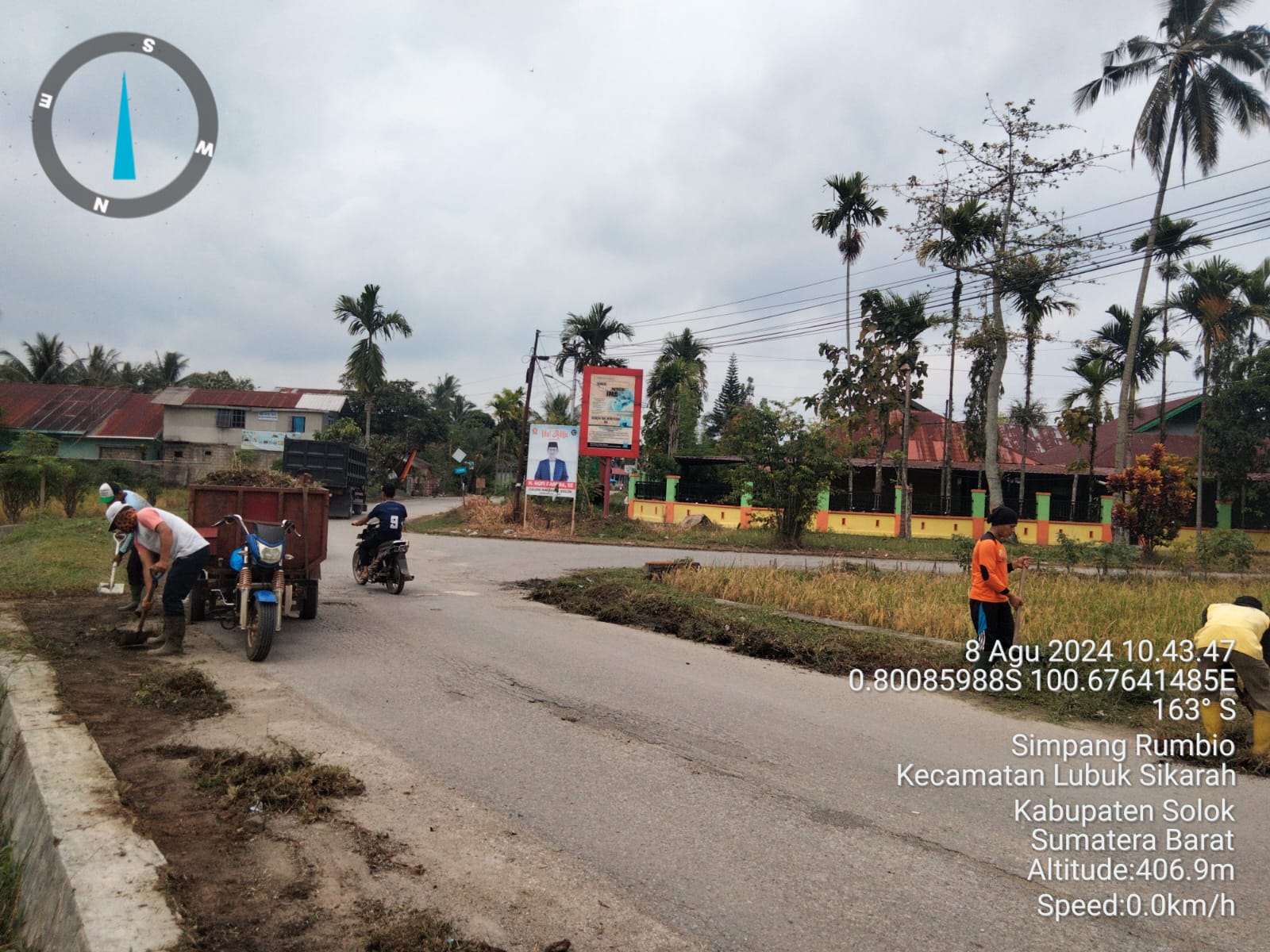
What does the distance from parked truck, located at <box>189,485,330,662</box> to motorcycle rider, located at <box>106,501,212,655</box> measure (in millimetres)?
592

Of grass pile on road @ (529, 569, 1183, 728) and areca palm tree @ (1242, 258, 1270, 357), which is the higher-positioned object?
areca palm tree @ (1242, 258, 1270, 357)

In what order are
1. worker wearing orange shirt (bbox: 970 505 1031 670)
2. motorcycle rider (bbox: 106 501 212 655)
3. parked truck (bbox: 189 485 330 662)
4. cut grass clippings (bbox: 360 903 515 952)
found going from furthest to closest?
parked truck (bbox: 189 485 330 662)
motorcycle rider (bbox: 106 501 212 655)
worker wearing orange shirt (bbox: 970 505 1031 670)
cut grass clippings (bbox: 360 903 515 952)

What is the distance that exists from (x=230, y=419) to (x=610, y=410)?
30585mm

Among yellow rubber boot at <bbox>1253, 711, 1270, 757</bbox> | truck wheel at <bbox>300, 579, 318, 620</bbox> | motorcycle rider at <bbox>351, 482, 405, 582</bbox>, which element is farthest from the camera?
motorcycle rider at <bbox>351, 482, 405, 582</bbox>

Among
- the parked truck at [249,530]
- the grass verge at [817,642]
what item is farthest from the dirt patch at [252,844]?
the grass verge at [817,642]

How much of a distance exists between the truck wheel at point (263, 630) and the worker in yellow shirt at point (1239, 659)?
776 centimetres

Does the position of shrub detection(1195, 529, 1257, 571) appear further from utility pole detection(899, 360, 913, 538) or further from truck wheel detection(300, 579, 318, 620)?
truck wheel detection(300, 579, 318, 620)

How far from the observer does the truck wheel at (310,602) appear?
1066cm

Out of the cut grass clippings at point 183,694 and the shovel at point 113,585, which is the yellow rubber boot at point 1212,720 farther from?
the shovel at point 113,585

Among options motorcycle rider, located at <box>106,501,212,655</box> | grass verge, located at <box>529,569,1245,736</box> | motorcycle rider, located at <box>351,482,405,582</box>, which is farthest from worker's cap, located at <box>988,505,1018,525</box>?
motorcycle rider, located at <box>351,482,405,582</box>

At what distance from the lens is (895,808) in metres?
5.00

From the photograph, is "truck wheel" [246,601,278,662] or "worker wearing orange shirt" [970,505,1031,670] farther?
"truck wheel" [246,601,278,662]

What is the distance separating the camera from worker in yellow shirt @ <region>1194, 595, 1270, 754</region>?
611 cm

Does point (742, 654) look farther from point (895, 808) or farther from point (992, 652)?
point (895, 808)
